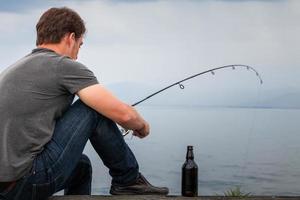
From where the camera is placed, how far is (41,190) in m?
2.06

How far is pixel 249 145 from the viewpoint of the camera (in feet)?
25.8

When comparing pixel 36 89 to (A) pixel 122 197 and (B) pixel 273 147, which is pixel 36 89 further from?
(B) pixel 273 147

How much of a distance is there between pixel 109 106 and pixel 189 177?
0.82m

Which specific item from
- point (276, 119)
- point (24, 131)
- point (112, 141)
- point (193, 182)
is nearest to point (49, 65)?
point (24, 131)

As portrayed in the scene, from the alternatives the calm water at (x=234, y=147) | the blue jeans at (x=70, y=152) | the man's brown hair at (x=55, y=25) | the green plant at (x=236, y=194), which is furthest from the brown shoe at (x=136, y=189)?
the calm water at (x=234, y=147)

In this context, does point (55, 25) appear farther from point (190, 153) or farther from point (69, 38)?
point (190, 153)

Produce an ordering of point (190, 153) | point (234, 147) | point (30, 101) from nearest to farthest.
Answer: point (30, 101) → point (190, 153) → point (234, 147)

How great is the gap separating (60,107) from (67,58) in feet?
0.61

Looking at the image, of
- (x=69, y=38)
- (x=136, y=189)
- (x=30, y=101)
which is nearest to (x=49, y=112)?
(x=30, y=101)

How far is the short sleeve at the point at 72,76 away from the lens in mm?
2018

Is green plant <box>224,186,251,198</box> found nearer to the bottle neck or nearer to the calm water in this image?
the bottle neck

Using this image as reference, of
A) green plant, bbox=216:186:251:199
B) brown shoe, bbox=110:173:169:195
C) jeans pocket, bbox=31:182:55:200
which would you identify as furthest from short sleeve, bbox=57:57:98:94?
green plant, bbox=216:186:251:199

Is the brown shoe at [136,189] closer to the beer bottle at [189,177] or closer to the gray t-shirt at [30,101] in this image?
the beer bottle at [189,177]

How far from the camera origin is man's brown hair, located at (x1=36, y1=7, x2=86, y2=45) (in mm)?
2150
